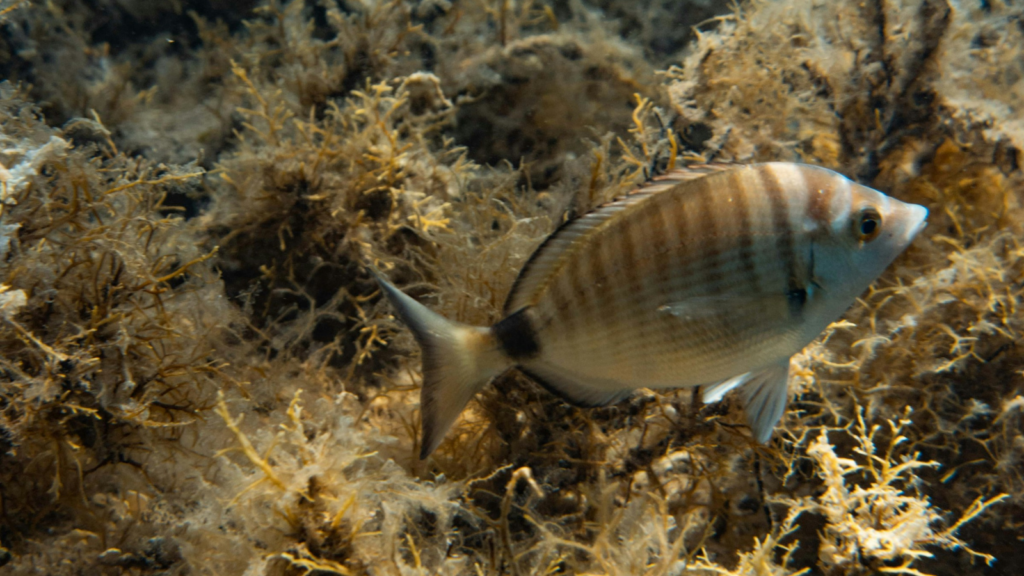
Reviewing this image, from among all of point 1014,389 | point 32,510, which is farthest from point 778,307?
point 32,510

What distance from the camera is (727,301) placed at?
1.57 m

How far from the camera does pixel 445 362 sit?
5.53 ft

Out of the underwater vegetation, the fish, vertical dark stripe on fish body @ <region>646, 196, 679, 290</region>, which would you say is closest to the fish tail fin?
the fish

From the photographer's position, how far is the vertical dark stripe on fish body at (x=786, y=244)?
1552 millimetres

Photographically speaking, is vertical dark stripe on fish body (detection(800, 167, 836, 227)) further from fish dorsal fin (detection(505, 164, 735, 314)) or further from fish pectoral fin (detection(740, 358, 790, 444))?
fish pectoral fin (detection(740, 358, 790, 444))

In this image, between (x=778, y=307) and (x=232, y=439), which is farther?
(x=232, y=439)

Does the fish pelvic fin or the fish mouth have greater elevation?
the fish mouth

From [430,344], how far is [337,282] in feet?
6.37

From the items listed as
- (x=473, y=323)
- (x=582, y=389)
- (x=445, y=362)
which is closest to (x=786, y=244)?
(x=582, y=389)

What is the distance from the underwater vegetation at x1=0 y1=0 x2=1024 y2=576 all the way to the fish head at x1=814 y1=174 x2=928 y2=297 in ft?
2.66

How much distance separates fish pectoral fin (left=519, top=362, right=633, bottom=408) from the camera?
1714 millimetres

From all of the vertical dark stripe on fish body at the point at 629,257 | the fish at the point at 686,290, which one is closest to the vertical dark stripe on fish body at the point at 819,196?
the fish at the point at 686,290

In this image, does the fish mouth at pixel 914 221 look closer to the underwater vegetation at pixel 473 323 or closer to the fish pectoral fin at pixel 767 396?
the fish pectoral fin at pixel 767 396

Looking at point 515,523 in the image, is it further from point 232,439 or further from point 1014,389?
point 1014,389
